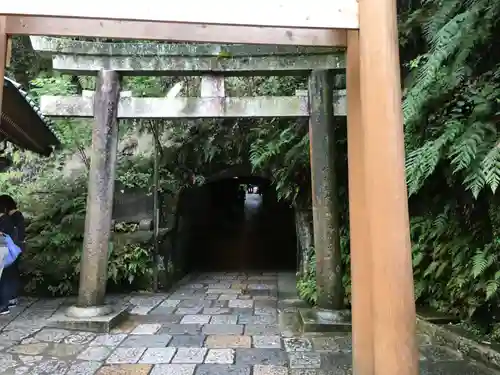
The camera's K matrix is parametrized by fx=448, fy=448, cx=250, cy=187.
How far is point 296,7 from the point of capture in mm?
2842

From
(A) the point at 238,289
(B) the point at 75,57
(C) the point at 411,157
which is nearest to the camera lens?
(C) the point at 411,157

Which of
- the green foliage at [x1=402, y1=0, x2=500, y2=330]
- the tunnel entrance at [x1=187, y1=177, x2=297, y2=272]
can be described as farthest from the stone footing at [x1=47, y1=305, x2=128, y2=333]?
the tunnel entrance at [x1=187, y1=177, x2=297, y2=272]

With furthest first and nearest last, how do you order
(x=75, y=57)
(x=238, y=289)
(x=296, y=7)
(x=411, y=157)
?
(x=238, y=289) < (x=75, y=57) < (x=411, y=157) < (x=296, y=7)

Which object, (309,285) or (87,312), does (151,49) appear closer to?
(87,312)

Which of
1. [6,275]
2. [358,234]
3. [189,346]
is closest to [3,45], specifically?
[358,234]

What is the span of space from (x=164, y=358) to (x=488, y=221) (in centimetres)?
336

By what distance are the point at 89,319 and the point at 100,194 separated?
1529 millimetres

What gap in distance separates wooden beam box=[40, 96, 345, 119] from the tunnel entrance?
462 centimetres

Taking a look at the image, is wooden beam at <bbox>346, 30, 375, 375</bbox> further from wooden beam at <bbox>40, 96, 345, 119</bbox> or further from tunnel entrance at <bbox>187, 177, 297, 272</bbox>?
tunnel entrance at <bbox>187, 177, 297, 272</bbox>

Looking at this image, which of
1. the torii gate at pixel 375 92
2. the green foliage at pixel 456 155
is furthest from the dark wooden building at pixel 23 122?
the green foliage at pixel 456 155

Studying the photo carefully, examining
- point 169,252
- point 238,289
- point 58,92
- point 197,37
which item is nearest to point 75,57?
point 58,92

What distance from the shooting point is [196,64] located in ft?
19.3

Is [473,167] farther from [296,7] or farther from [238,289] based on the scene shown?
[238,289]

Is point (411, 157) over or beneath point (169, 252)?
over
